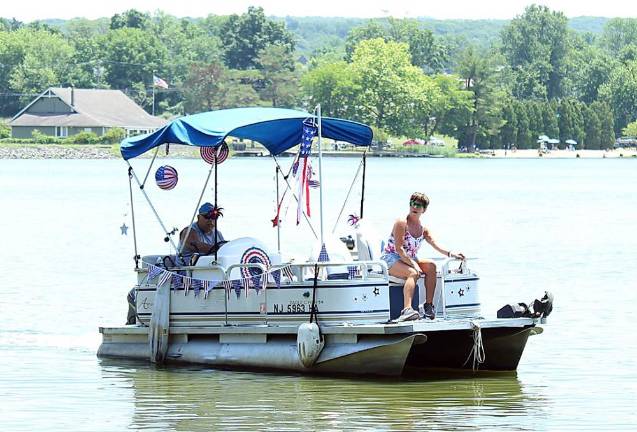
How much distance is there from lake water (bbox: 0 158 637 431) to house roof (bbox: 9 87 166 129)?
90855mm

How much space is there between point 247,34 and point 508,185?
10836 centimetres

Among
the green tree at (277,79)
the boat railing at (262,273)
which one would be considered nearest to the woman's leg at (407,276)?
the boat railing at (262,273)

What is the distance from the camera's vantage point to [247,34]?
192 meters

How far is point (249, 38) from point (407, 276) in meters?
177

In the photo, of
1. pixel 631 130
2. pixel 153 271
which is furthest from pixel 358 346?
pixel 631 130

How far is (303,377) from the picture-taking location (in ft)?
53.1

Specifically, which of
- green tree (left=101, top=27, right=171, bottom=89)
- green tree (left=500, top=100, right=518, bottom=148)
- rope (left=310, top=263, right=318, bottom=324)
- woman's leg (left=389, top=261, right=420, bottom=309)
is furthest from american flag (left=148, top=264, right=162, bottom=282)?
green tree (left=101, top=27, right=171, bottom=89)

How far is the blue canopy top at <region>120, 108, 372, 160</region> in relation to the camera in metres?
16.5

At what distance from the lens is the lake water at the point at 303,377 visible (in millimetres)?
14719

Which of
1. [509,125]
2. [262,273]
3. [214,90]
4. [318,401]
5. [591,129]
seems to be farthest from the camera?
[591,129]

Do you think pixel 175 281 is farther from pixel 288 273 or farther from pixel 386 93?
pixel 386 93

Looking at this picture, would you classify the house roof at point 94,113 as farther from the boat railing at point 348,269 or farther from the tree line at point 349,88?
the boat railing at point 348,269

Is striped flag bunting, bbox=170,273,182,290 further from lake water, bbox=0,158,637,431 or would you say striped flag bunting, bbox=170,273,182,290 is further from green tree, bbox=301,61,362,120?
green tree, bbox=301,61,362,120

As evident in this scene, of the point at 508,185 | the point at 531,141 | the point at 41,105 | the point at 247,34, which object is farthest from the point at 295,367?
the point at 247,34
